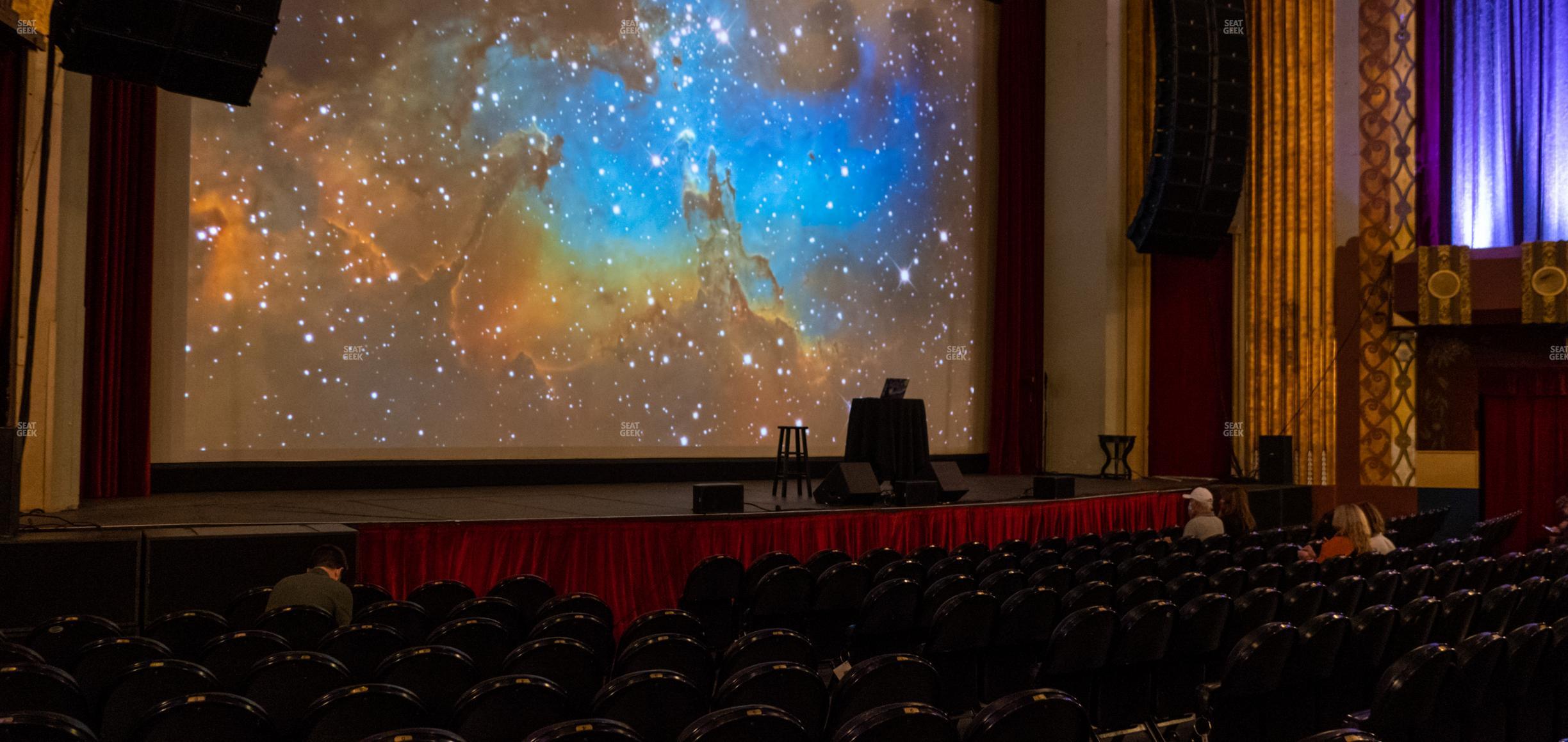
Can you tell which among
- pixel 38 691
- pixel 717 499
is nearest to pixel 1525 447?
pixel 717 499

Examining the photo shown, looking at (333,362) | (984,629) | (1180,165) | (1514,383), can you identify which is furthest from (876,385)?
(984,629)

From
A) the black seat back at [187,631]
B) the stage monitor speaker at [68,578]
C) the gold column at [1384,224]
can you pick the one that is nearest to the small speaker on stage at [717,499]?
the stage monitor speaker at [68,578]

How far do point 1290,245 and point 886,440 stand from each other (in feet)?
21.0

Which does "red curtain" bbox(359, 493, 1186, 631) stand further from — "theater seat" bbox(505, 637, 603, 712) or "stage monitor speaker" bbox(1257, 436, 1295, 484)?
"stage monitor speaker" bbox(1257, 436, 1295, 484)

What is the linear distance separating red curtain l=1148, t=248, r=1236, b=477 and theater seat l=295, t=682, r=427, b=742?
493 inches

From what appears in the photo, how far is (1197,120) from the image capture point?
1124 cm

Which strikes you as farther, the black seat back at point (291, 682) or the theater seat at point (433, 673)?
the theater seat at point (433, 673)

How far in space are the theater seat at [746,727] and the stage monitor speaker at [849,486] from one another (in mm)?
6156

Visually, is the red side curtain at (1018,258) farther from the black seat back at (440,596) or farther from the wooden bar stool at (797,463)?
the black seat back at (440,596)

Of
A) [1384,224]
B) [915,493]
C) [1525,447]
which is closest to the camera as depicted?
[915,493]

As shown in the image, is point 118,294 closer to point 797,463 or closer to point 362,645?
point 797,463

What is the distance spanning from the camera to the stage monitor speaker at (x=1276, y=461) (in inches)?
492

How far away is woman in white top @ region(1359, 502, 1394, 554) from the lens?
6668 millimetres

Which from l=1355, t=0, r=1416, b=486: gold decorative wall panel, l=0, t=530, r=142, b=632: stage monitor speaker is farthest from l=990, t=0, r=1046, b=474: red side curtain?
l=0, t=530, r=142, b=632: stage monitor speaker
